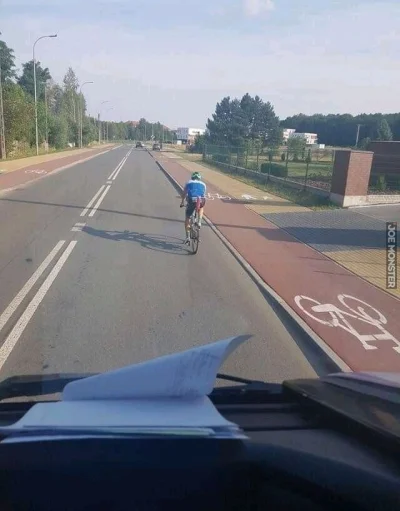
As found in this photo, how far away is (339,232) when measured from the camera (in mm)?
14734

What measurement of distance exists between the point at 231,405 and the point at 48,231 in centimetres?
1156

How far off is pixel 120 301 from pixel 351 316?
3.11 meters

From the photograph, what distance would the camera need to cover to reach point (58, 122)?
6925 centimetres

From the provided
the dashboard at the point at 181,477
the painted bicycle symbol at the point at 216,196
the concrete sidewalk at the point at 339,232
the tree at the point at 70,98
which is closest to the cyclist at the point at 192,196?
the concrete sidewalk at the point at 339,232

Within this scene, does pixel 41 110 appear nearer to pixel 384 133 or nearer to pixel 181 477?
pixel 384 133

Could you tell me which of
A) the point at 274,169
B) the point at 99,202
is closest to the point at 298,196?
the point at 99,202

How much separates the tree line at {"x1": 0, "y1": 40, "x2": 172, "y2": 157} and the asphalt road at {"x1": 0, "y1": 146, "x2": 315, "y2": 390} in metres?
31.7

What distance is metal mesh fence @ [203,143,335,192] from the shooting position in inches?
971

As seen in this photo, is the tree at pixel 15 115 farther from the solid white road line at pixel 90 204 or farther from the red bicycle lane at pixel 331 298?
the red bicycle lane at pixel 331 298

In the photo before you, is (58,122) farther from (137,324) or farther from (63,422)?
(63,422)

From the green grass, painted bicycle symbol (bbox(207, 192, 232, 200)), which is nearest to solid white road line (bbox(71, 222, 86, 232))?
the green grass

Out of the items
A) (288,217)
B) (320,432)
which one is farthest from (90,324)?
(288,217)

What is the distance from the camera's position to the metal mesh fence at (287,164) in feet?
80.9

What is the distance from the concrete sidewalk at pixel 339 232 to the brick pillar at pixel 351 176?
38.9 inches
